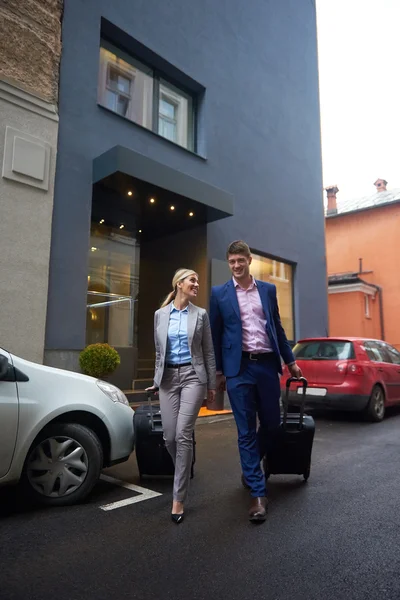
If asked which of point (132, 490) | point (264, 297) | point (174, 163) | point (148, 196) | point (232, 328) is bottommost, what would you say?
point (132, 490)

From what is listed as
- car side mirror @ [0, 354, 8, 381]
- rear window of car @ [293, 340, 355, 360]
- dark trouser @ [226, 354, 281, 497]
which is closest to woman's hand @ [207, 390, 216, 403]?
dark trouser @ [226, 354, 281, 497]

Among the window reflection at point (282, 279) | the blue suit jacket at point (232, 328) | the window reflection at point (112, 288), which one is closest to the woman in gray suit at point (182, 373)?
the blue suit jacket at point (232, 328)

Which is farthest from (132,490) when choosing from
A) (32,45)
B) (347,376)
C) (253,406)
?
(32,45)

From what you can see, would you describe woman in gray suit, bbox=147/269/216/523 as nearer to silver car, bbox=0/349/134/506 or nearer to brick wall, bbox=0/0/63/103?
silver car, bbox=0/349/134/506

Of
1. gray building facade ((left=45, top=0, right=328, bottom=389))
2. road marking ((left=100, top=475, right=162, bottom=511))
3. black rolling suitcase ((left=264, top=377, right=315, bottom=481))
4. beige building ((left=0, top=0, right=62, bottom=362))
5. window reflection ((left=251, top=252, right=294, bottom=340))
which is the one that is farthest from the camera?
window reflection ((left=251, top=252, right=294, bottom=340))

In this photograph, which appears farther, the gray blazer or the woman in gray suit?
the gray blazer

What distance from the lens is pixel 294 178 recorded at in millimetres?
14570

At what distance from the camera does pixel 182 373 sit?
3389mm

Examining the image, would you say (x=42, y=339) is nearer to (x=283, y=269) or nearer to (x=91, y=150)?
(x=91, y=150)

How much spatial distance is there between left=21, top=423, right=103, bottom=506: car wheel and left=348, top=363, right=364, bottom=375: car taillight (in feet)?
17.1

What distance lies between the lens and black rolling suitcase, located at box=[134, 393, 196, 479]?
13.1ft

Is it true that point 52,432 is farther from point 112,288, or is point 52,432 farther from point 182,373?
point 112,288

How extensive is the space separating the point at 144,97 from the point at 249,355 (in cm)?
877

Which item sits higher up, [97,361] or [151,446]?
[97,361]
